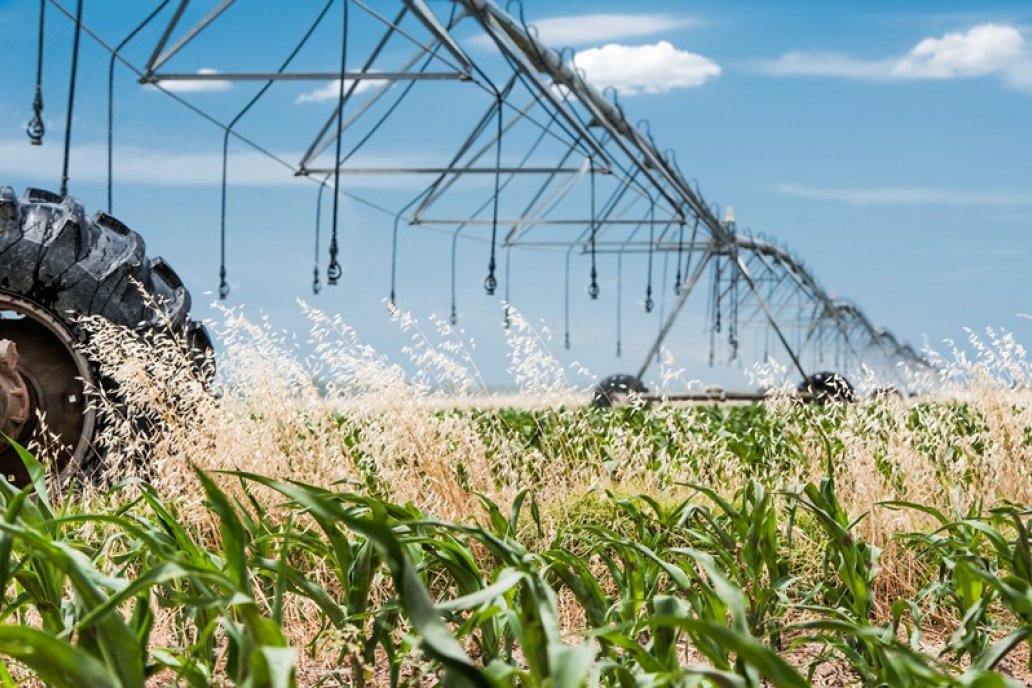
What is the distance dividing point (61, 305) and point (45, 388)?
445 mm

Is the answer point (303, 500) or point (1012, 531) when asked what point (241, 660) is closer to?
point (303, 500)

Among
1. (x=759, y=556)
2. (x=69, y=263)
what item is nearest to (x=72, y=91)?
(x=69, y=263)

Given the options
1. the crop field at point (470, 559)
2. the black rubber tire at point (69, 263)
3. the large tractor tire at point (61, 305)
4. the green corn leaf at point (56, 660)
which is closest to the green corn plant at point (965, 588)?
the crop field at point (470, 559)

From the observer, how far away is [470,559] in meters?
2.29

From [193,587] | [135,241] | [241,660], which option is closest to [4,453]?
[135,241]

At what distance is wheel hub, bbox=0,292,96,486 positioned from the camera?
510 centimetres

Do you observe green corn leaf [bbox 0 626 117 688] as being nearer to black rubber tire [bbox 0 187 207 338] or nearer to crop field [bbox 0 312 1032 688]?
crop field [bbox 0 312 1032 688]

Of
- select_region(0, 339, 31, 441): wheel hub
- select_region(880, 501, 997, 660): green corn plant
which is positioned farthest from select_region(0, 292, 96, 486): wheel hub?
select_region(880, 501, 997, 660): green corn plant

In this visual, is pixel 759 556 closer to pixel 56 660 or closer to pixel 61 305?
pixel 56 660

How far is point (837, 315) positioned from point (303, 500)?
72.1 feet

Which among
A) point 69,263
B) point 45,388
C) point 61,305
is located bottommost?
point 45,388

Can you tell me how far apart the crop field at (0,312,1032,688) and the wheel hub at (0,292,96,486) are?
169 millimetres

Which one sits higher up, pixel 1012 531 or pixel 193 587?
pixel 193 587

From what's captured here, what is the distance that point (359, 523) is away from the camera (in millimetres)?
1455
